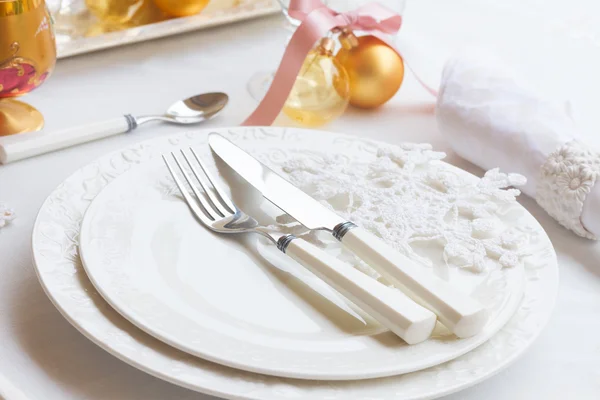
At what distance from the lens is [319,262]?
0.50 m

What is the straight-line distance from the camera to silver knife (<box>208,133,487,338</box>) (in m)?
0.45

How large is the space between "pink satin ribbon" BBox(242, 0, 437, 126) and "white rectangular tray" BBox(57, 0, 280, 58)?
0.65 ft

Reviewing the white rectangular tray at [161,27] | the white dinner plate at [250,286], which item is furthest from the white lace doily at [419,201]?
the white rectangular tray at [161,27]

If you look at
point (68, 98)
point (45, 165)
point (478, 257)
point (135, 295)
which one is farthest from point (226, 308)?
point (68, 98)

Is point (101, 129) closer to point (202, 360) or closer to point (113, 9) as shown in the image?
point (113, 9)

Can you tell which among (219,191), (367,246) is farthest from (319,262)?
(219,191)

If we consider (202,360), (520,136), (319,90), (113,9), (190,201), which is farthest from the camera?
(113,9)

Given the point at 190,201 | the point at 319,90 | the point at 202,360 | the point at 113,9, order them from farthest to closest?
the point at 113,9 < the point at 319,90 < the point at 190,201 < the point at 202,360

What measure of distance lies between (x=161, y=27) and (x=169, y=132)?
0.24m

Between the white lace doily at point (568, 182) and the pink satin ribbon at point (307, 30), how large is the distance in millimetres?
262

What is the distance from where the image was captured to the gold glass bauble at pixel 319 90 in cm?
81

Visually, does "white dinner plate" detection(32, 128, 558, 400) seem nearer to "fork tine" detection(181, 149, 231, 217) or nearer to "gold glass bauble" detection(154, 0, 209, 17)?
"fork tine" detection(181, 149, 231, 217)

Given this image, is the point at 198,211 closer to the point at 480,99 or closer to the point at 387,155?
the point at 387,155

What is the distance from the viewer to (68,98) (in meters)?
0.85
